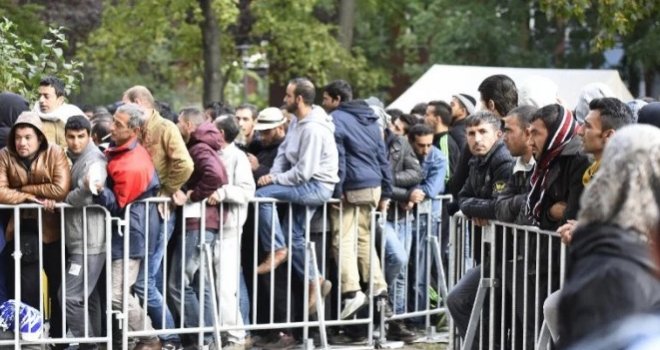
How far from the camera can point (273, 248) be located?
11688 millimetres

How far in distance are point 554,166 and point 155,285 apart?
13.5 feet

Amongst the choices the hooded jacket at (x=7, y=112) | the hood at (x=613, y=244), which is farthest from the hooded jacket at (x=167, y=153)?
the hood at (x=613, y=244)

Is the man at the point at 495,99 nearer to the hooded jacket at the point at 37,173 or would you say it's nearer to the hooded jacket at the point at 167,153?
the hooded jacket at the point at 167,153

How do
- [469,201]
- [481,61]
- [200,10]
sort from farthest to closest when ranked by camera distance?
1. [481,61]
2. [200,10]
3. [469,201]

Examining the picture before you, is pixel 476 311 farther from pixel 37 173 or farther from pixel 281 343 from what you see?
pixel 37 173

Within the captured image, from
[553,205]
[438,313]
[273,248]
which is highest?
[553,205]

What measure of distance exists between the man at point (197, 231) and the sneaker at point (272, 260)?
494 millimetres

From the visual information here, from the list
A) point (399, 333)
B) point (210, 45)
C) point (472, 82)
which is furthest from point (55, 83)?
point (210, 45)

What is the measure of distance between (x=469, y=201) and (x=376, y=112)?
339 cm

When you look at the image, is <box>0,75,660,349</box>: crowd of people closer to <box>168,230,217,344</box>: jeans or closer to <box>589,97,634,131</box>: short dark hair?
<box>168,230,217,344</box>: jeans

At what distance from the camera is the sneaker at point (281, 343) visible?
467 inches

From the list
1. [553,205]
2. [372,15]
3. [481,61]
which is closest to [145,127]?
[553,205]

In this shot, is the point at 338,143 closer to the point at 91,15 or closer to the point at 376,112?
the point at 376,112

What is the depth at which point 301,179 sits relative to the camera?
1167 cm
